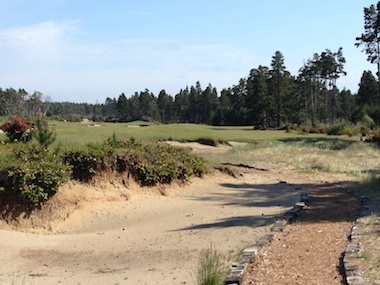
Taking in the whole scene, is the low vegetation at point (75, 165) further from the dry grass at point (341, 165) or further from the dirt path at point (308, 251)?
the dry grass at point (341, 165)

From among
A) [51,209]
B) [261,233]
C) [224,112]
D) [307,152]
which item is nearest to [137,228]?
[51,209]

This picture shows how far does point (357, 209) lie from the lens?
11.5 metres

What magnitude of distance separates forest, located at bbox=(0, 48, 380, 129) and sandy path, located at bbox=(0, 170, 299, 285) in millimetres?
43152

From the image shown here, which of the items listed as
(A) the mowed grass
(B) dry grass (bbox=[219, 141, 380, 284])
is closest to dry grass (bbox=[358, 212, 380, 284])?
(B) dry grass (bbox=[219, 141, 380, 284])

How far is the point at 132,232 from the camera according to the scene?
987 cm

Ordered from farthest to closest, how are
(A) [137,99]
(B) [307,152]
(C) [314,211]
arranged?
1. (A) [137,99]
2. (B) [307,152]
3. (C) [314,211]

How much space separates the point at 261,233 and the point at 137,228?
2706 mm

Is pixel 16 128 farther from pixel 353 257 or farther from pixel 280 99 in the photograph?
pixel 280 99

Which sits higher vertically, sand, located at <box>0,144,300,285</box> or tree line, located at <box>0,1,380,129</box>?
tree line, located at <box>0,1,380,129</box>

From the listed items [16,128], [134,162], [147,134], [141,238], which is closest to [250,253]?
[141,238]

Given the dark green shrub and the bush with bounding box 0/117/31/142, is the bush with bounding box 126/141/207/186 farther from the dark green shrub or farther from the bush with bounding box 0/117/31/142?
the bush with bounding box 0/117/31/142

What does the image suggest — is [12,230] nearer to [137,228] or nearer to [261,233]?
[137,228]

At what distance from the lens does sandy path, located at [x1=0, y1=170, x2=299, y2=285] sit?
23.2ft

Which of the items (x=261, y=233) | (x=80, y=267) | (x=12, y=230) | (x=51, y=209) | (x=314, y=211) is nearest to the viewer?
(x=80, y=267)
